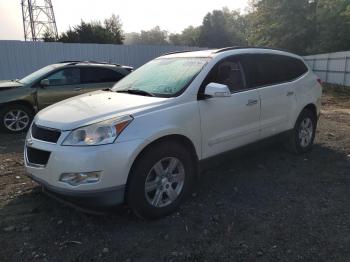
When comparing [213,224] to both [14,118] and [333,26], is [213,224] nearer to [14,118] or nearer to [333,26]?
[14,118]

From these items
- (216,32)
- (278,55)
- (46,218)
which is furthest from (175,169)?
(216,32)

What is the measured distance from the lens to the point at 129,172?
366 centimetres

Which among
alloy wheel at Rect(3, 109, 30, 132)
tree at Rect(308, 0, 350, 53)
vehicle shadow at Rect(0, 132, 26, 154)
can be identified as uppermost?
tree at Rect(308, 0, 350, 53)

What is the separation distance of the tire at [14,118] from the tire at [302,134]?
5.80m

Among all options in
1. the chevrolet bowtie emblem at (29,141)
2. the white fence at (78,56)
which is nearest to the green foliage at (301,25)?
the white fence at (78,56)

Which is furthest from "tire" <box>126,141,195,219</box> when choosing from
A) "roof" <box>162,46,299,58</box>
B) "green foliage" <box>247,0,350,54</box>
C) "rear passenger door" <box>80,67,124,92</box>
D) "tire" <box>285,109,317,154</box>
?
"green foliage" <box>247,0,350,54</box>

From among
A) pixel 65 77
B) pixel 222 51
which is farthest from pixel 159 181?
pixel 65 77

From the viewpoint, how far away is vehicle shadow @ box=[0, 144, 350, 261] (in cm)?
349

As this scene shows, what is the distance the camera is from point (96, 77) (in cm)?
965

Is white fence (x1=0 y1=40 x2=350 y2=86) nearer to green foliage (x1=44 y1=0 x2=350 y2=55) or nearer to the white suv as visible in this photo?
green foliage (x1=44 y1=0 x2=350 y2=55)

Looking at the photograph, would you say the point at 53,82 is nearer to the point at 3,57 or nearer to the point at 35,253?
the point at 35,253

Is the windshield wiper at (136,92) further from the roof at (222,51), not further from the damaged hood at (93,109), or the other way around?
the roof at (222,51)

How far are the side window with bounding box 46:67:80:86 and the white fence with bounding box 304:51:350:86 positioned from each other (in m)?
16.0

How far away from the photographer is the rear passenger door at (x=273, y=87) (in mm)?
5281
